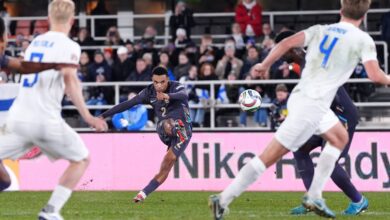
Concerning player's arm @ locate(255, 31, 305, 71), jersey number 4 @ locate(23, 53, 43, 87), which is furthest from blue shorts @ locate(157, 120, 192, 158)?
jersey number 4 @ locate(23, 53, 43, 87)

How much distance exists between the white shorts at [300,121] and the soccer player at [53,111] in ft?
6.07

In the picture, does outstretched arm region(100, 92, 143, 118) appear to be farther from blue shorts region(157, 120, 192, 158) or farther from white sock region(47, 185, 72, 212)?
white sock region(47, 185, 72, 212)

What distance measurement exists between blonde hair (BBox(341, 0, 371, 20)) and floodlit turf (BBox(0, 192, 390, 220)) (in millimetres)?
2908

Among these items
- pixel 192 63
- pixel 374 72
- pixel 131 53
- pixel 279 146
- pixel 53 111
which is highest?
pixel 374 72

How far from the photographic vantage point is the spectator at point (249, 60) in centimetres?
2481

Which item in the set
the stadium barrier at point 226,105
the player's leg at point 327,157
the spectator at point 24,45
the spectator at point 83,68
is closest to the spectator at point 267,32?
the stadium barrier at point 226,105

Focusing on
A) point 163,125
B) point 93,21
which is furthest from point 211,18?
point 163,125

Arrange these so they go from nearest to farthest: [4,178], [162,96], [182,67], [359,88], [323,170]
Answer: [323,170] < [4,178] < [162,96] < [359,88] < [182,67]

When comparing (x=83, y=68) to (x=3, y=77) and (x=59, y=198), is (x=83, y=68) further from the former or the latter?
(x=59, y=198)

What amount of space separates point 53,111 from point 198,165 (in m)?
9.32

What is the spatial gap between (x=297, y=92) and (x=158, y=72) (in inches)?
202

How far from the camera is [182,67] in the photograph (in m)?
25.2

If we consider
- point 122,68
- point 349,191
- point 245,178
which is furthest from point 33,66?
point 122,68

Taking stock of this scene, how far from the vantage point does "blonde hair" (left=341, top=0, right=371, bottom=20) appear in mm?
12570
